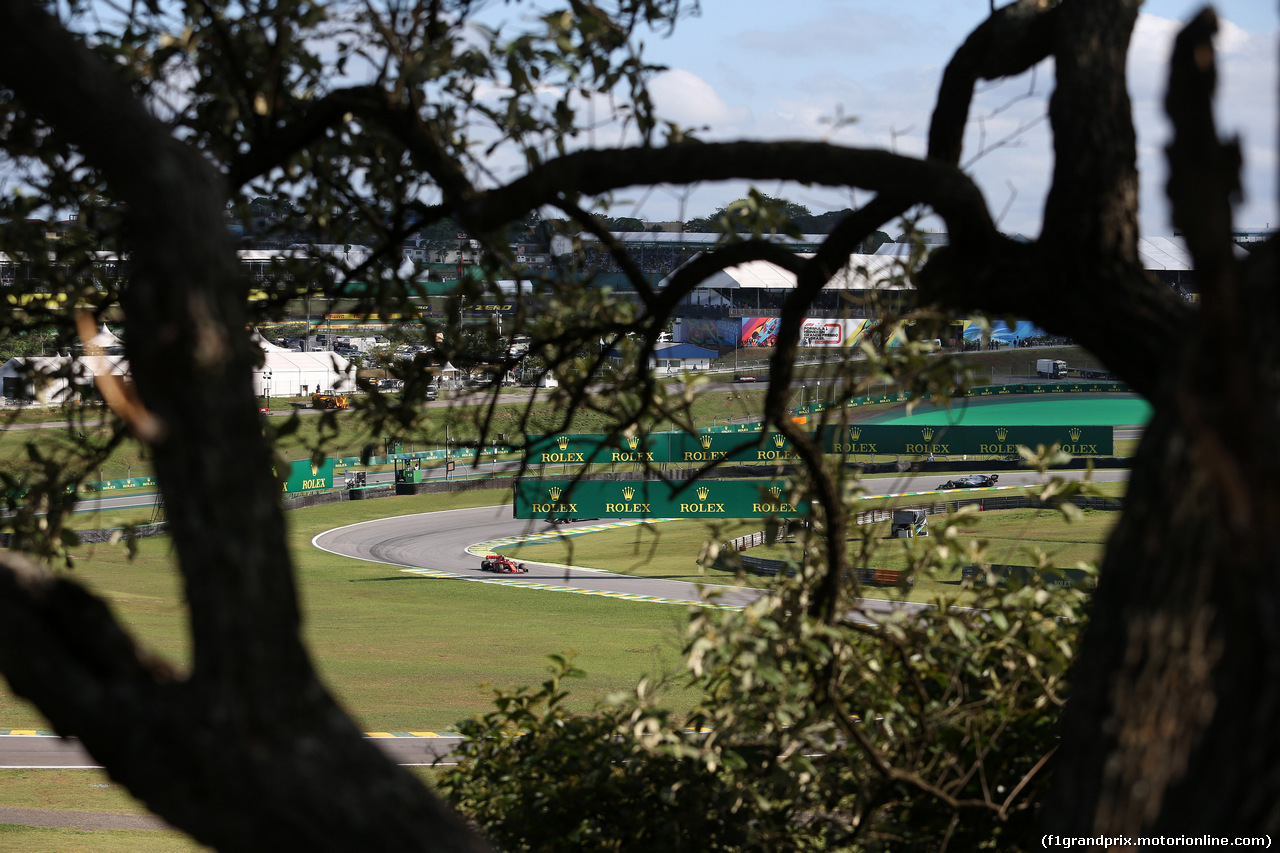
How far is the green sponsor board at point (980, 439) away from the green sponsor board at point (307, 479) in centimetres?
2212

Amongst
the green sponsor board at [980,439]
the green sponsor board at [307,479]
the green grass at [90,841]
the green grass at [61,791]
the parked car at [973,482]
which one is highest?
the green sponsor board at [980,439]

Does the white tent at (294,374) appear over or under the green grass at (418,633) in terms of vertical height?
over

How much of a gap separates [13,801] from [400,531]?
3357 centimetres

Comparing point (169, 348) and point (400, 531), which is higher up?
point (169, 348)

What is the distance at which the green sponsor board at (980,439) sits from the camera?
143 ft

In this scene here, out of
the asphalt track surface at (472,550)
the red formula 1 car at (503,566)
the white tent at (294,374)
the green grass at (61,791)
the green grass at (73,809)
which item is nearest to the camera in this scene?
the green grass at (73,809)

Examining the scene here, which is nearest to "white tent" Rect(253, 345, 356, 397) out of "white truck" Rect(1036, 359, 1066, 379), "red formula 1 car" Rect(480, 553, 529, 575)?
"red formula 1 car" Rect(480, 553, 529, 575)

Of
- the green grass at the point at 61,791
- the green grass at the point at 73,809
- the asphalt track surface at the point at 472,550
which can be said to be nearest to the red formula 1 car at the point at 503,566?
the asphalt track surface at the point at 472,550

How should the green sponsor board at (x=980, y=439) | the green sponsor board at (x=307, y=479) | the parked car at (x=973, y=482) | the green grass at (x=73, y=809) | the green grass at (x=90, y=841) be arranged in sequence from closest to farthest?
the green grass at (x=90, y=841) < the green grass at (x=73, y=809) < the green sponsor board at (x=307, y=479) < the green sponsor board at (x=980, y=439) < the parked car at (x=973, y=482)

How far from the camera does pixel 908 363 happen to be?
14.3ft

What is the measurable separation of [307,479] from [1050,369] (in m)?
60.6

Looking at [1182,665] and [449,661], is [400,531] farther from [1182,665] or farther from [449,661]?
[1182,665]

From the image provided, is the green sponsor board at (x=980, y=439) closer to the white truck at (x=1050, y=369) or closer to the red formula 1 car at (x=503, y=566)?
the red formula 1 car at (x=503, y=566)

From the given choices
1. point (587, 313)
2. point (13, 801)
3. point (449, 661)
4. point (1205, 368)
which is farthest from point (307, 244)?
point (449, 661)
